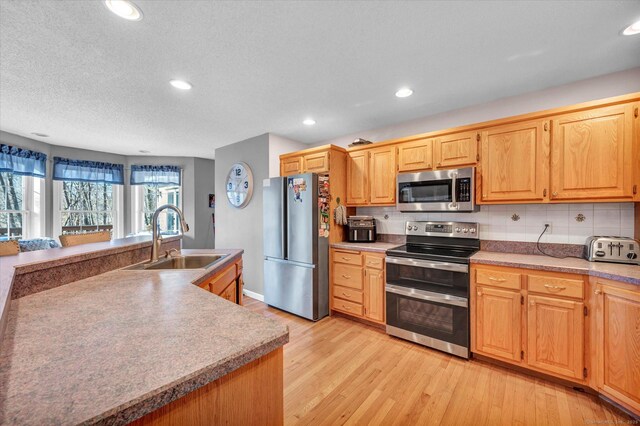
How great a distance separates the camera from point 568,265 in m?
1.86

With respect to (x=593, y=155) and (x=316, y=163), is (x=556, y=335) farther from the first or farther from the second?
(x=316, y=163)

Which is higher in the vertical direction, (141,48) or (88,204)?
(141,48)

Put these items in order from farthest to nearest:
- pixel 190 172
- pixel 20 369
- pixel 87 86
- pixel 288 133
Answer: pixel 190 172 → pixel 288 133 → pixel 87 86 → pixel 20 369

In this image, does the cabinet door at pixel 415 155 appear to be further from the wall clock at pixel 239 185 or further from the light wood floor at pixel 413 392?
the wall clock at pixel 239 185

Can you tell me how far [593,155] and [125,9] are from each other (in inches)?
126

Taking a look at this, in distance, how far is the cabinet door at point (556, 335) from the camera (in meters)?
1.80

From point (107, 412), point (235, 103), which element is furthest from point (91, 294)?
point (235, 103)

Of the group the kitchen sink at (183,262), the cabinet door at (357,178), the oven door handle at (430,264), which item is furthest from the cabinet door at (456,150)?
the kitchen sink at (183,262)

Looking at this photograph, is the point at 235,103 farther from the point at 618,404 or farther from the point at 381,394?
the point at 618,404

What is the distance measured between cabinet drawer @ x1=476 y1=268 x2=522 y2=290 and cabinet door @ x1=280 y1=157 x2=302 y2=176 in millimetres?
2276

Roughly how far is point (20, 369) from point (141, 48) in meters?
1.92

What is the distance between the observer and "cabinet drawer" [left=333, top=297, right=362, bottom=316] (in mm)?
2935

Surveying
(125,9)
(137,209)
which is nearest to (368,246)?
(125,9)

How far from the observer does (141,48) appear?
5.73ft
